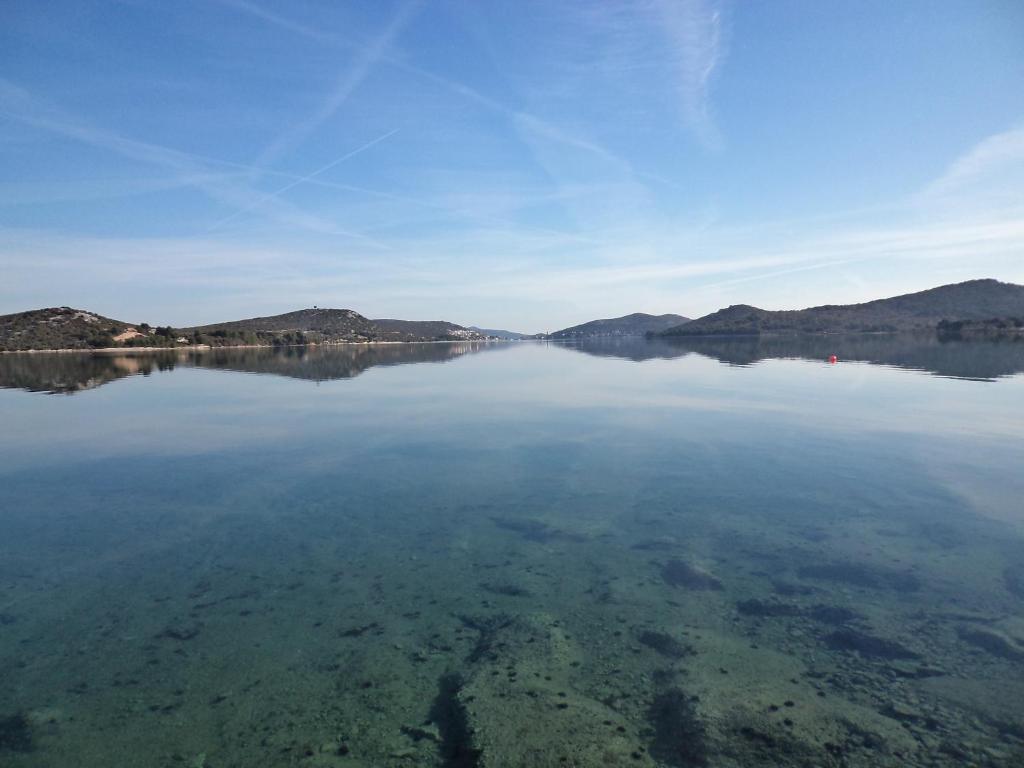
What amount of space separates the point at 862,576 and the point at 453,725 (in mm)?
7444

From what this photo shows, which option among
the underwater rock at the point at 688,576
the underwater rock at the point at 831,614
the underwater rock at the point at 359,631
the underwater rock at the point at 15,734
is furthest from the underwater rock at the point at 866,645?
the underwater rock at the point at 15,734

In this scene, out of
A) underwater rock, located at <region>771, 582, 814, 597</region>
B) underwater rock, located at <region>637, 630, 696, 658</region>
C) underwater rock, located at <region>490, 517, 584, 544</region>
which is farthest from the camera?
underwater rock, located at <region>490, 517, 584, 544</region>

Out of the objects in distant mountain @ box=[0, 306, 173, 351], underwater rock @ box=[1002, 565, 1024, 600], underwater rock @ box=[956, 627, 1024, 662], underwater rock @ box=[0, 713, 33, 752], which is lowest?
underwater rock @ box=[1002, 565, 1024, 600]

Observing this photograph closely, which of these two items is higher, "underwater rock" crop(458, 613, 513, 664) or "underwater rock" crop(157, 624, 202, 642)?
"underwater rock" crop(157, 624, 202, 642)

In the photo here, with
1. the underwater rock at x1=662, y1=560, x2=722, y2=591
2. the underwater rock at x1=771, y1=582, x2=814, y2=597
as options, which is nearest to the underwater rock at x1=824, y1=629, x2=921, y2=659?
the underwater rock at x1=771, y1=582, x2=814, y2=597

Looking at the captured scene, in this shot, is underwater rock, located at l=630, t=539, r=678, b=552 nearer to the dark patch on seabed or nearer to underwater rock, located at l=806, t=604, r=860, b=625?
underwater rock, located at l=806, t=604, r=860, b=625

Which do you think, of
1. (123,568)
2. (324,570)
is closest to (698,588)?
(324,570)

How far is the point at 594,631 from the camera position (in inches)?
299

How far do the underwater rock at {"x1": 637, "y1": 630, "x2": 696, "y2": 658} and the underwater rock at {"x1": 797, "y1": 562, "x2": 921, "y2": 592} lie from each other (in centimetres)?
326

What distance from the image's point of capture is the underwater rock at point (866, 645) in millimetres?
6836

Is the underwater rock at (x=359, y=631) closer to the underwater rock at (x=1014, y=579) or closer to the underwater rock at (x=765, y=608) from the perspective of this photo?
the underwater rock at (x=765, y=608)

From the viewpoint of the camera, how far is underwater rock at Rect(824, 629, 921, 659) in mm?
6836

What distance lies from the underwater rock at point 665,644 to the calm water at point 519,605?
54mm

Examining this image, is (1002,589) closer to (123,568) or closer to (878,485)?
(878,485)
